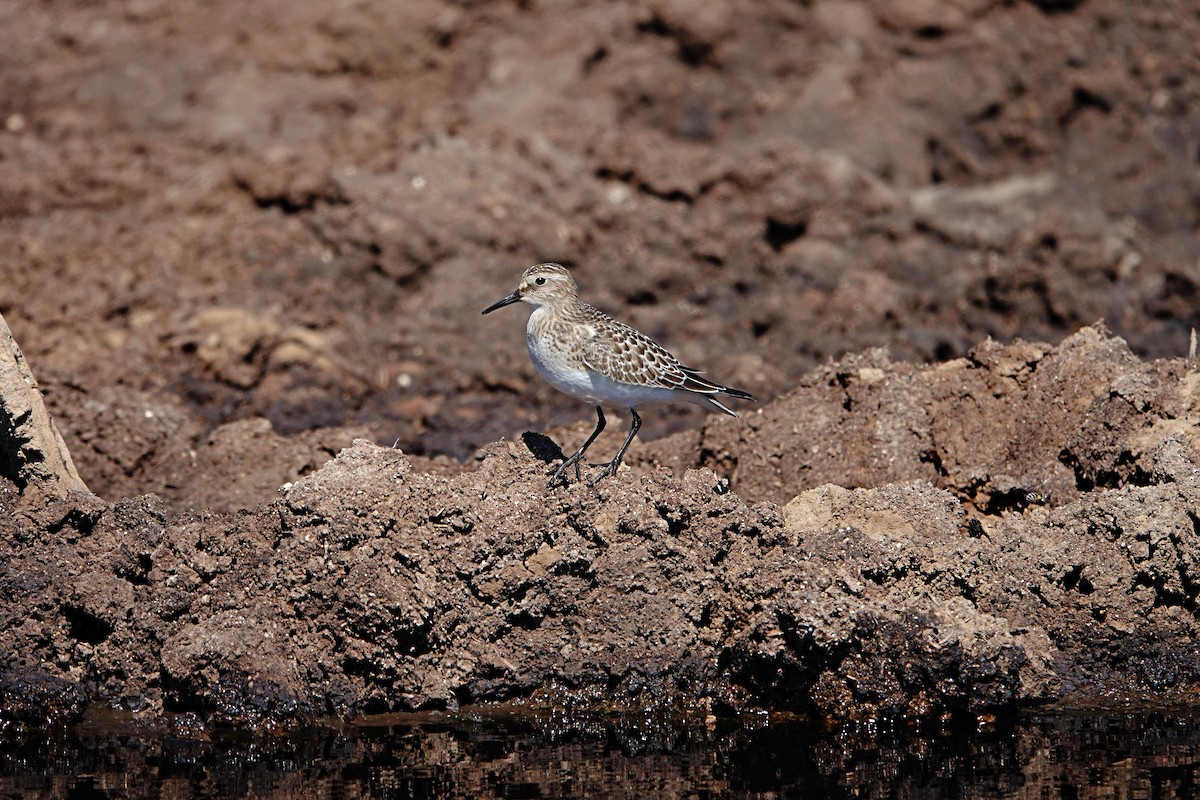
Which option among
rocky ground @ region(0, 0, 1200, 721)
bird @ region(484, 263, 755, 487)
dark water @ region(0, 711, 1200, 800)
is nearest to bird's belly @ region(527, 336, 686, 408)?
bird @ region(484, 263, 755, 487)

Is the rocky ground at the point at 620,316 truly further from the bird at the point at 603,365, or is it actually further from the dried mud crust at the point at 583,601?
the bird at the point at 603,365

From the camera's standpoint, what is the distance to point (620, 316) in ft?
45.9

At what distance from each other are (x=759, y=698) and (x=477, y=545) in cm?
172

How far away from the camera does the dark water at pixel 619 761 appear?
698 centimetres

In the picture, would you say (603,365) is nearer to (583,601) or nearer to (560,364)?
(560,364)

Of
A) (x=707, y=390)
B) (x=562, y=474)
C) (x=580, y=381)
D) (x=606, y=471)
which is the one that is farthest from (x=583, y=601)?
(x=707, y=390)

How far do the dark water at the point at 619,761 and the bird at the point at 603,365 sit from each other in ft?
5.79

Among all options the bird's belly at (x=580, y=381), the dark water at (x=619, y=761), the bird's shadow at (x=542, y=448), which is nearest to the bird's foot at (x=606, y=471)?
the bird's shadow at (x=542, y=448)

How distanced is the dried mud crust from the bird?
0.83 metres

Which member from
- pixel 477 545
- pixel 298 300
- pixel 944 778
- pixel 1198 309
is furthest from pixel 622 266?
pixel 944 778

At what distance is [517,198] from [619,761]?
26.0 ft

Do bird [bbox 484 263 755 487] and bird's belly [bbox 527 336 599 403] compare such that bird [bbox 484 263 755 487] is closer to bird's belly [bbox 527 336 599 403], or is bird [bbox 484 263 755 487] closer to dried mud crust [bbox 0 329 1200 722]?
bird's belly [bbox 527 336 599 403]

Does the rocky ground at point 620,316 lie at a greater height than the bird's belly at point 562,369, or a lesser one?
lesser

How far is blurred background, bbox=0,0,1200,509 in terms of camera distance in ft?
42.0
